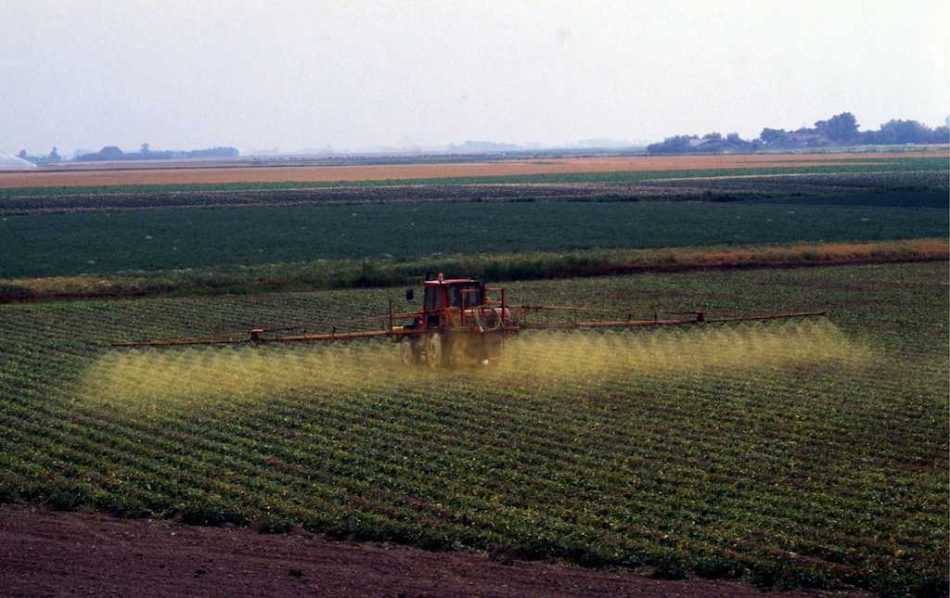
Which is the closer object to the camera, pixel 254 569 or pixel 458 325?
pixel 254 569

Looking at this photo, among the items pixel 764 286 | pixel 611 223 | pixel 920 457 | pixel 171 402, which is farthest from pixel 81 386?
pixel 611 223

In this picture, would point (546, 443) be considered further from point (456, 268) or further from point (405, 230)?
point (405, 230)

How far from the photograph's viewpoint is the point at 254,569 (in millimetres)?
14852

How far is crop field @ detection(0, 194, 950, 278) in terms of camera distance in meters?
51.7

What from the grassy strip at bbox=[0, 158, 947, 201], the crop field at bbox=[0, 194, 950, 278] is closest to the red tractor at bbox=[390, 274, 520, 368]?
the crop field at bbox=[0, 194, 950, 278]

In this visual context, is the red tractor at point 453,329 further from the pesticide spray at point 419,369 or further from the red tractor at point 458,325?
the pesticide spray at point 419,369

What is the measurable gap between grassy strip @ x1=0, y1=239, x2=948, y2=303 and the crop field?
2.85 metres

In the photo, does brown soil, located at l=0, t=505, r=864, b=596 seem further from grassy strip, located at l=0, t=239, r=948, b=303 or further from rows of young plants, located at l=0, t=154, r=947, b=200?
rows of young plants, located at l=0, t=154, r=947, b=200

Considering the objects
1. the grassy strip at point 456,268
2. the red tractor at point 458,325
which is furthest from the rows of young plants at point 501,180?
the red tractor at point 458,325

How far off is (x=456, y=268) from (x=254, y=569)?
29790 mm

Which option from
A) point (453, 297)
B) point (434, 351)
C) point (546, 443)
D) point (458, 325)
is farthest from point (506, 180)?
point (546, 443)

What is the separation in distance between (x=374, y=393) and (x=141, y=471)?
6390 millimetres

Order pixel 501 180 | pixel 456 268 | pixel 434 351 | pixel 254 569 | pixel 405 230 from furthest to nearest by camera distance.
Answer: pixel 501 180, pixel 405 230, pixel 456 268, pixel 434 351, pixel 254 569

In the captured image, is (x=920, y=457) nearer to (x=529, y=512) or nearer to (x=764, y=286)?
(x=529, y=512)
